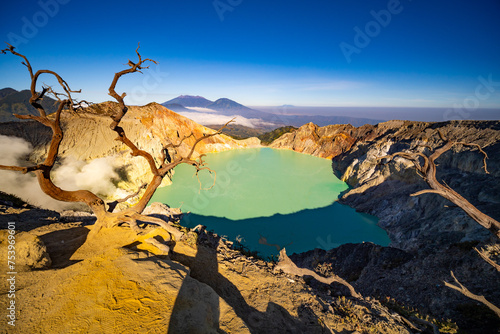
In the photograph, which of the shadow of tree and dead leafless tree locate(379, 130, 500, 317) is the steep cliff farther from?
dead leafless tree locate(379, 130, 500, 317)

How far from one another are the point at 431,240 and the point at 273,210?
9178 millimetres

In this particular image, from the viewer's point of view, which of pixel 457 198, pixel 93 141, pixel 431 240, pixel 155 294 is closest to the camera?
pixel 155 294

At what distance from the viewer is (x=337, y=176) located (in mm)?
24969

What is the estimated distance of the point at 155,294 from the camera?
2.61m

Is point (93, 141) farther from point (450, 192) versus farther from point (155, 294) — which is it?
point (450, 192)

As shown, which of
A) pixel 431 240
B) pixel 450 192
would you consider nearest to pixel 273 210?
pixel 431 240

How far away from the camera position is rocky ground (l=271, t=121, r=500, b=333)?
17.1ft

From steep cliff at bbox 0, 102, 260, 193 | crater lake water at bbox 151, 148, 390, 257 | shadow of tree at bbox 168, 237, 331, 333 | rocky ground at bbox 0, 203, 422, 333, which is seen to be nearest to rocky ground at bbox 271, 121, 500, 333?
crater lake water at bbox 151, 148, 390, 257

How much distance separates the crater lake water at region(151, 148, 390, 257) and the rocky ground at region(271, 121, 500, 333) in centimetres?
156

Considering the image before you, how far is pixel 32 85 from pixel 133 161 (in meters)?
16.5

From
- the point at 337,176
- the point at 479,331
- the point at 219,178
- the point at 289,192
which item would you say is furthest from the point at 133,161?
the point at 337,176

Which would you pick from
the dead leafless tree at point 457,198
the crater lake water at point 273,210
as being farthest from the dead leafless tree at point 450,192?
the crater lake water at point 273,210

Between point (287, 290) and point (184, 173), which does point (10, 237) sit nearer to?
point (287, 290)

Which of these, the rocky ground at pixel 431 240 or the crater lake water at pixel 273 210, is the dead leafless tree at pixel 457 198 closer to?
the rocky ground at pixel 431 240
